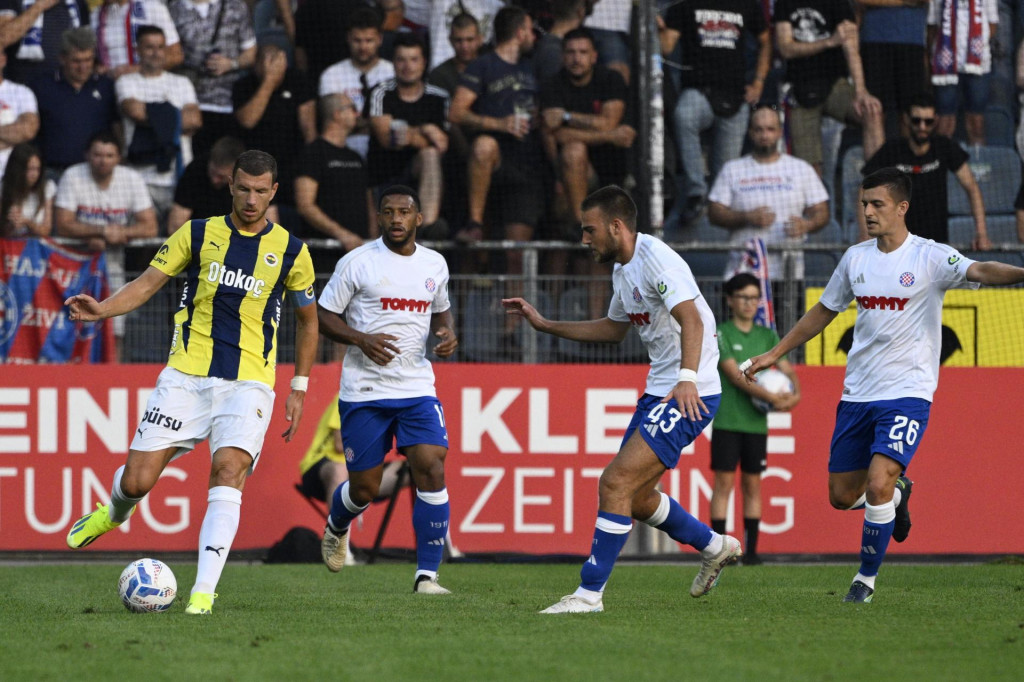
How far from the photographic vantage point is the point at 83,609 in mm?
7613

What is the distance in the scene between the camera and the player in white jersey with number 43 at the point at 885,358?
25.4 feet

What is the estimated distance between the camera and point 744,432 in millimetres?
11633

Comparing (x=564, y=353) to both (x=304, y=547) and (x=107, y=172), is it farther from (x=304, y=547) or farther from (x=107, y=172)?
(x=107, y=172)

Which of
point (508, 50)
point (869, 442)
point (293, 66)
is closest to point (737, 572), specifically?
point (869, 442)

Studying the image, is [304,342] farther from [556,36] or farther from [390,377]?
[556,36]

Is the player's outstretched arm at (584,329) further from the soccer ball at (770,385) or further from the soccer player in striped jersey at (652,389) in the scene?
the soccer ball at (770,385)

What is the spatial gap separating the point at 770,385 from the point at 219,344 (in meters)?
5.66

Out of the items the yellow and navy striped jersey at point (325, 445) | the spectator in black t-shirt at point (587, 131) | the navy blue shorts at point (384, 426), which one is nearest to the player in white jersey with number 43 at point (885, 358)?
the navy blue shorts at point (384, 426)

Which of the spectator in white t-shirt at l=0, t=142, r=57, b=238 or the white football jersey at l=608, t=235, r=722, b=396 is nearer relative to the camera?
the white football jersey at l=608, t=235, r=722, b=396

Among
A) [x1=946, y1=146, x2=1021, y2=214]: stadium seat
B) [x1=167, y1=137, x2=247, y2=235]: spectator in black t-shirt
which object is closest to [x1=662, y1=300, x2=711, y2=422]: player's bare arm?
[x1=167, y1=137, x2=247, y2=235]: spectator in black t-shirt

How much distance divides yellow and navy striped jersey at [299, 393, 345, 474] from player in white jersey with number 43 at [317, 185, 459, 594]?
9.17 feet

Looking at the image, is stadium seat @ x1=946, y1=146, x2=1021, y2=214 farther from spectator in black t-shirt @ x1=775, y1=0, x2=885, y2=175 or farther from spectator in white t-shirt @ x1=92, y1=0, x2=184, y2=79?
spectator in white t-shirt @ x1=92, y1=0, x2=184, y2=79

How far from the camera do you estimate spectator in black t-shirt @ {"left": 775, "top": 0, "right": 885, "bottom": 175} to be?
44.8 ft

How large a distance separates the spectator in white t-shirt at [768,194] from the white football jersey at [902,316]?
494 centimetres
